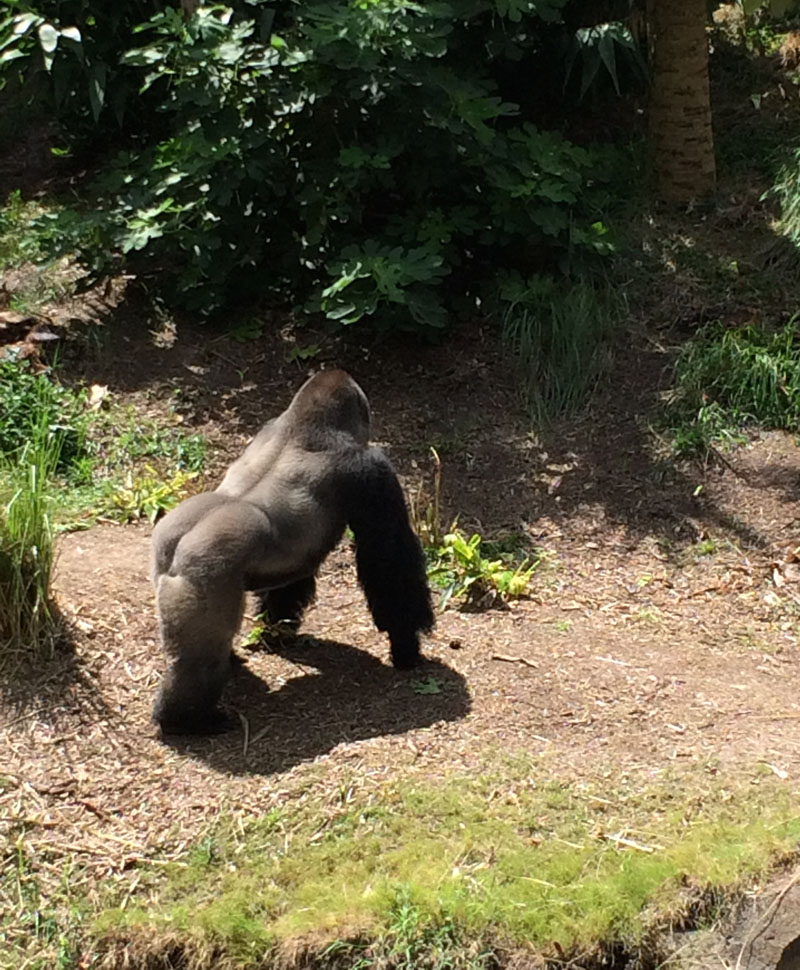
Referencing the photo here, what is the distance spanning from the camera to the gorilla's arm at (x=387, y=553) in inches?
201

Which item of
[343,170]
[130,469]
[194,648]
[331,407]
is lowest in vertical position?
[130,469]

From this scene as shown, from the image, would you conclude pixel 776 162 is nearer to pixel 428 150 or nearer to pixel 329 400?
pixel 428 150

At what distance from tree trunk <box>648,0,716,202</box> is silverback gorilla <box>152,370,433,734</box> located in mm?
4500

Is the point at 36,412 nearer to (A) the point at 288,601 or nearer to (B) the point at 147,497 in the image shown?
(B) the point at 147,497

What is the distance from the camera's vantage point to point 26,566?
16.5 feet

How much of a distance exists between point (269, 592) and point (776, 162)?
18.5 feet

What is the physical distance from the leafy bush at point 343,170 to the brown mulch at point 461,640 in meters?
0.58

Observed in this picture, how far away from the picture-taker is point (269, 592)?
557 centimetres

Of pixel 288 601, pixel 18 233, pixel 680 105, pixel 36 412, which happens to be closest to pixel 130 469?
pixel 36 412

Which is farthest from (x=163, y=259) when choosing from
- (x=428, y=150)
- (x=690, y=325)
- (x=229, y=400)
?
(x=690, y=325)

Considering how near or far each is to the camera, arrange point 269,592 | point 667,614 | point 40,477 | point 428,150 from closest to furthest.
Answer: point 40,477 < point 269,592 < point 667,614 < point 428,150

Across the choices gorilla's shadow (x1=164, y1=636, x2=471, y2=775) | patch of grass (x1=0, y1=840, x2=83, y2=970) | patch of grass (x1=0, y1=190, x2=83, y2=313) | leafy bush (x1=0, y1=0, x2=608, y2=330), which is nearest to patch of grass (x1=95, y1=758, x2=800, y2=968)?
patch of grass (x1=0, y1=840, x2=83, y2=970)

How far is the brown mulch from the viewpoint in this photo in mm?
4613

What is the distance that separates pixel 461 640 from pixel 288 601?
80cm
